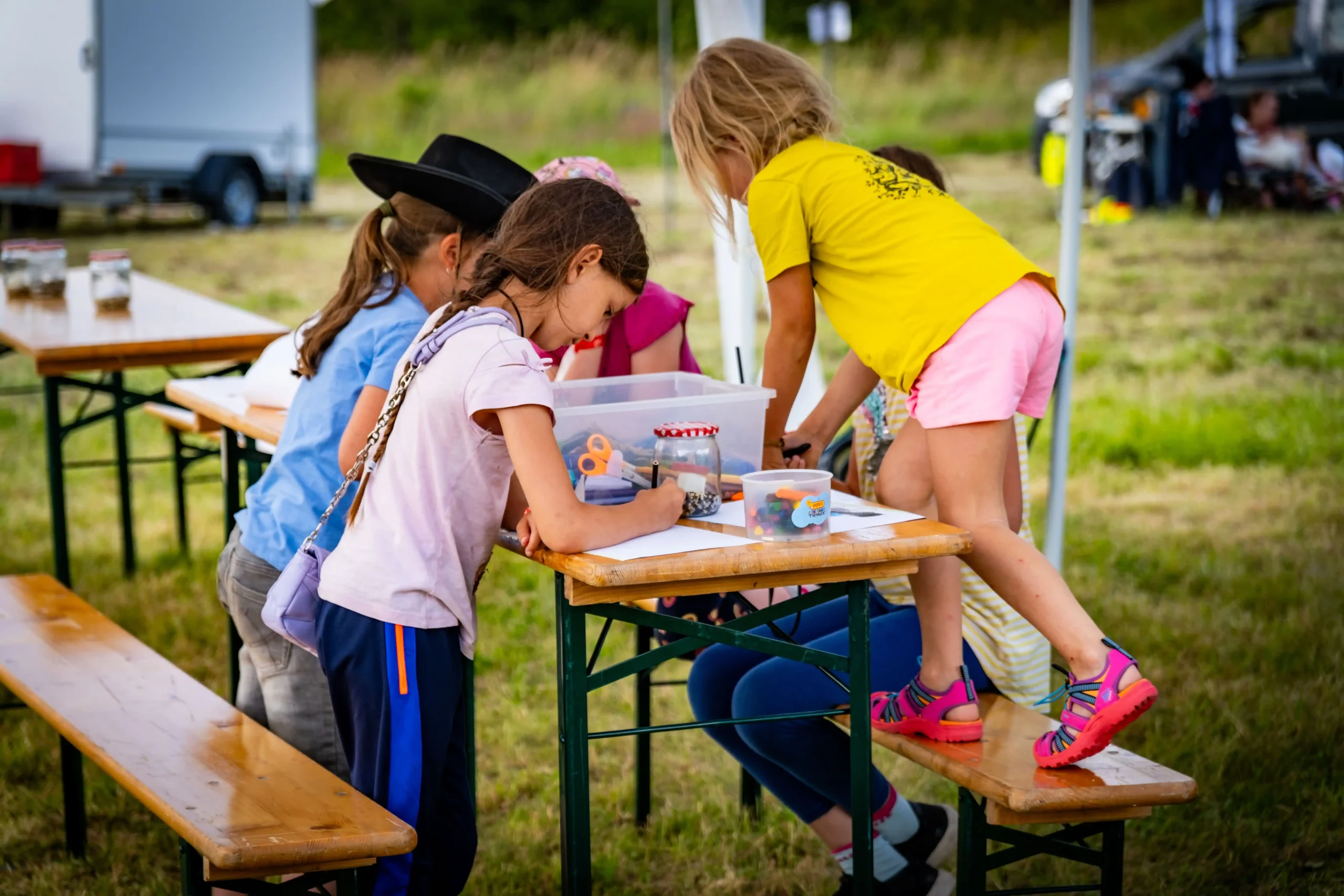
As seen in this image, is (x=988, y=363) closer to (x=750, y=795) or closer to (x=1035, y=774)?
(x=1035, y=774)

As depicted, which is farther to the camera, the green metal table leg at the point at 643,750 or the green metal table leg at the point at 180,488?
the green metal table leg at the point at 180,488

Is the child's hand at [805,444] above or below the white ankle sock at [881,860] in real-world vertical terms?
above

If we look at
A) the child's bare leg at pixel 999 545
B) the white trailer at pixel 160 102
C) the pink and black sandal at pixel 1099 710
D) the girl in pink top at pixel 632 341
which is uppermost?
the white trailer at pixel 160 102

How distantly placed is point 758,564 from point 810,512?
5.1 inches

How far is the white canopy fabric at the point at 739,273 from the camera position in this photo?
4.40 m

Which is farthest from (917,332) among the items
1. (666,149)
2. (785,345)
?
(666,149)

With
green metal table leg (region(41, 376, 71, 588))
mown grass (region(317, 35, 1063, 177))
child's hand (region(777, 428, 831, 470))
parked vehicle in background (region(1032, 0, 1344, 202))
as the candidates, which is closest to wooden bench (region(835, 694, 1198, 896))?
child's hand (region(777, 428, 831, 470))

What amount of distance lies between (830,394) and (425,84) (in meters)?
18.5

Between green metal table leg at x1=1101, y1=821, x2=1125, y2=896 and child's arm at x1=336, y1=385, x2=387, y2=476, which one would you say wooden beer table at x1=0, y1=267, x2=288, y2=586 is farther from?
green metal table leg at x1=1101, y1=821, x2=1125, y2=896

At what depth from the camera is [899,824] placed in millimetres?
2740

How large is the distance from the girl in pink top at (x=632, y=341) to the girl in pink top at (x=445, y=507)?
77 cm

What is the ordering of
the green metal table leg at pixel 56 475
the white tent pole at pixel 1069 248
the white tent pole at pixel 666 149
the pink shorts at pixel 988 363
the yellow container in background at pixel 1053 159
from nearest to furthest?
the pink shorts at pixel 988 363 < the white tent pole at pixel 1069 248 < the green metal table leg at pixel 56 475 < the white tent pole at pixel 666 149 < the yellow container in background at pixel 1053 159

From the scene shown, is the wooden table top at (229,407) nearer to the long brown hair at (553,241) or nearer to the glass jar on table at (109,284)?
the glass jar on table at (109,284)

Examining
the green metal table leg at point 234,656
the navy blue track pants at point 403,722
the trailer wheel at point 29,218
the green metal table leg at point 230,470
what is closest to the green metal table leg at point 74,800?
the green metal table leg at point 234,656
